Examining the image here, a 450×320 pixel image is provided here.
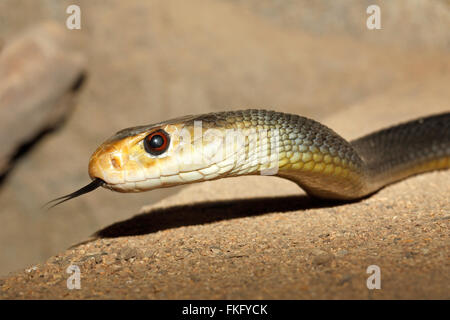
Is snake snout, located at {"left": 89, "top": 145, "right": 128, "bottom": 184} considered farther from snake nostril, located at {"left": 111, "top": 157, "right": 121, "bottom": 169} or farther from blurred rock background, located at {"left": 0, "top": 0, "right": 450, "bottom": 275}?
blurred rock background, located at {"left": 0, "top": 0, "right": 450, "bottom": 275}

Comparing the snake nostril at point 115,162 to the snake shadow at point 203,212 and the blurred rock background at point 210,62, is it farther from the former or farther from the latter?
the blurred rock background at point 210,62

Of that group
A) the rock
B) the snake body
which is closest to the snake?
the snake body

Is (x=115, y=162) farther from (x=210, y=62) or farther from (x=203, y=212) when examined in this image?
(x=210, y=62)

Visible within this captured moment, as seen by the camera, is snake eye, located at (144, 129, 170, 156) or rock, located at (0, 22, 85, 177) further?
rock, located at (0, 22, 85, 177)

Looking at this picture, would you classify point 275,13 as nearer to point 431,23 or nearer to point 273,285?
point 431,23

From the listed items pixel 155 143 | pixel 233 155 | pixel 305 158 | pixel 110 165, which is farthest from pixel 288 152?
pixel 110 165

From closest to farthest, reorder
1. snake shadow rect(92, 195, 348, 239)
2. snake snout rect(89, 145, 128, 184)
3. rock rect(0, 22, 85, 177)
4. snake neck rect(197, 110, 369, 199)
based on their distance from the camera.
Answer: snake snout rect(89, 145, 128, 184) < snake neck rect(197, 110, 369, 199) < snake shadow rect(92, 195, 348, 239) < rock rect(0, 22, 85, 177)

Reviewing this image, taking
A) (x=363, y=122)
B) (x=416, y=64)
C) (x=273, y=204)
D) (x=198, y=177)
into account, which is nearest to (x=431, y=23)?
(x=416, y=64)
